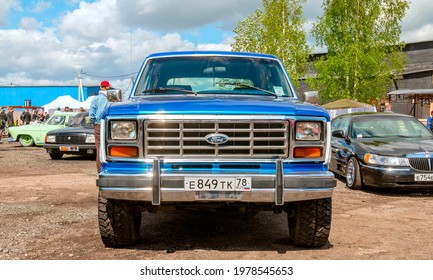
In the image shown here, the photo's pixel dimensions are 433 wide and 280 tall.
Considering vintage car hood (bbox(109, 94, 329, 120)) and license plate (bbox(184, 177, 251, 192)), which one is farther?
vintage car hood (bbox(109, 94, 329, 120))

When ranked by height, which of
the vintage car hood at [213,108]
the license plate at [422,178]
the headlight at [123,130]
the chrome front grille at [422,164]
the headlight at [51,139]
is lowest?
the license plate at [422,178]

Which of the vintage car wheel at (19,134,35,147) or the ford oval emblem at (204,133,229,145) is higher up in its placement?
the ford oval emblem at (204,133,229,145)

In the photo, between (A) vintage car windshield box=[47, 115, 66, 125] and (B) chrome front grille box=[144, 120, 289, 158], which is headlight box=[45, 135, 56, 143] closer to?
(A) vintage car windshield box=[47, 115, 66, 125]

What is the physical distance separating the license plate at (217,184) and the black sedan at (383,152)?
4.71m

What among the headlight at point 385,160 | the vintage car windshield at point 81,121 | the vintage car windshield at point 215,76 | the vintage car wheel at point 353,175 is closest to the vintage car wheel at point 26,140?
the vintage car windshield at point 81,121

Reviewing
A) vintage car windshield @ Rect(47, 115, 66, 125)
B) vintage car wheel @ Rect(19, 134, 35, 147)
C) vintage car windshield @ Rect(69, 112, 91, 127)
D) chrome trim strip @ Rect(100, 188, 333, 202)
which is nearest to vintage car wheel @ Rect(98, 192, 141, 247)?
chrome trim strip @ Rect(100, 188, 333, 202)

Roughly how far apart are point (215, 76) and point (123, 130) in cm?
161

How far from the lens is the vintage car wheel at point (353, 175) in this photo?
27.9ft

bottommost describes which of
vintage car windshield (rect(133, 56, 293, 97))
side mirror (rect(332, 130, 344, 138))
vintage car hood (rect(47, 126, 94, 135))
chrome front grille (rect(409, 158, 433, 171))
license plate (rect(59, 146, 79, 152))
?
license plate (rect(59, 146, 79, 152))

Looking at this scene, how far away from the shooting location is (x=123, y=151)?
412 cm

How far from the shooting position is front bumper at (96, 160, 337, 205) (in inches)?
154

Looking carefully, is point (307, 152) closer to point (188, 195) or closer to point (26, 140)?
point (188, 195)

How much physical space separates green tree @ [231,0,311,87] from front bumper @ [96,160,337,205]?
28.0 meters

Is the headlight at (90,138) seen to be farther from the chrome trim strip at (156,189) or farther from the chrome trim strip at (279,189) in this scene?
the chrome trim strip at (279,189)
